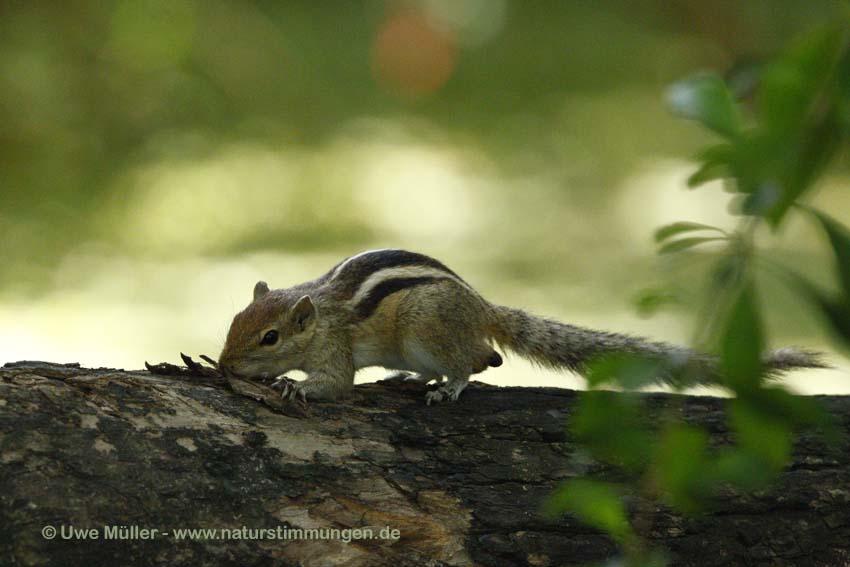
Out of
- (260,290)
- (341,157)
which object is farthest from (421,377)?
(341,157)

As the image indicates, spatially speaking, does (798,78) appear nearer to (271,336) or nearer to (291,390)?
(291,390)

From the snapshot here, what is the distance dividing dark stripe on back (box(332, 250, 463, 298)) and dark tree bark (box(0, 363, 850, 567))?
32cm

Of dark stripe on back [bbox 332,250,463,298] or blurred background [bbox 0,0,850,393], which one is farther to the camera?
blurred background [bbox 0,0,850,393]

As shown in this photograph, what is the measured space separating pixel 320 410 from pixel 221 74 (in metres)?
4.68

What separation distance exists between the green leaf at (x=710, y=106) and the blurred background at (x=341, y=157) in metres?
2.91

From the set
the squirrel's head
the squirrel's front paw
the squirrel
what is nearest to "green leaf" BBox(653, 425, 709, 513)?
the squirrel's front paw

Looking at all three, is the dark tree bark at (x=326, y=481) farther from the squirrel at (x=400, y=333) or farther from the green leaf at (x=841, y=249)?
the green leaf at (x=841, y=249)

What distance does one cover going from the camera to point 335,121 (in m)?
5.66

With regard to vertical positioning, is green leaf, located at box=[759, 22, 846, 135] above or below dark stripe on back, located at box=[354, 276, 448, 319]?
below

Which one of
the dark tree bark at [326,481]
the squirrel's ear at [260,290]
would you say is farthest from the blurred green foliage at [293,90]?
the dark tree bark at [326,481]

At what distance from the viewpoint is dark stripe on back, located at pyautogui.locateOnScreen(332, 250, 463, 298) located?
2.03m

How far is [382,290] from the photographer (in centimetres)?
197

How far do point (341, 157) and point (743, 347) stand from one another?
499 centimetres

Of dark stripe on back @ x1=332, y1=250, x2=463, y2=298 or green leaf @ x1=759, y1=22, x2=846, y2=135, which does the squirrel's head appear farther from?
green leaf @ x1=759, y1=22, x2=846, y2=135
